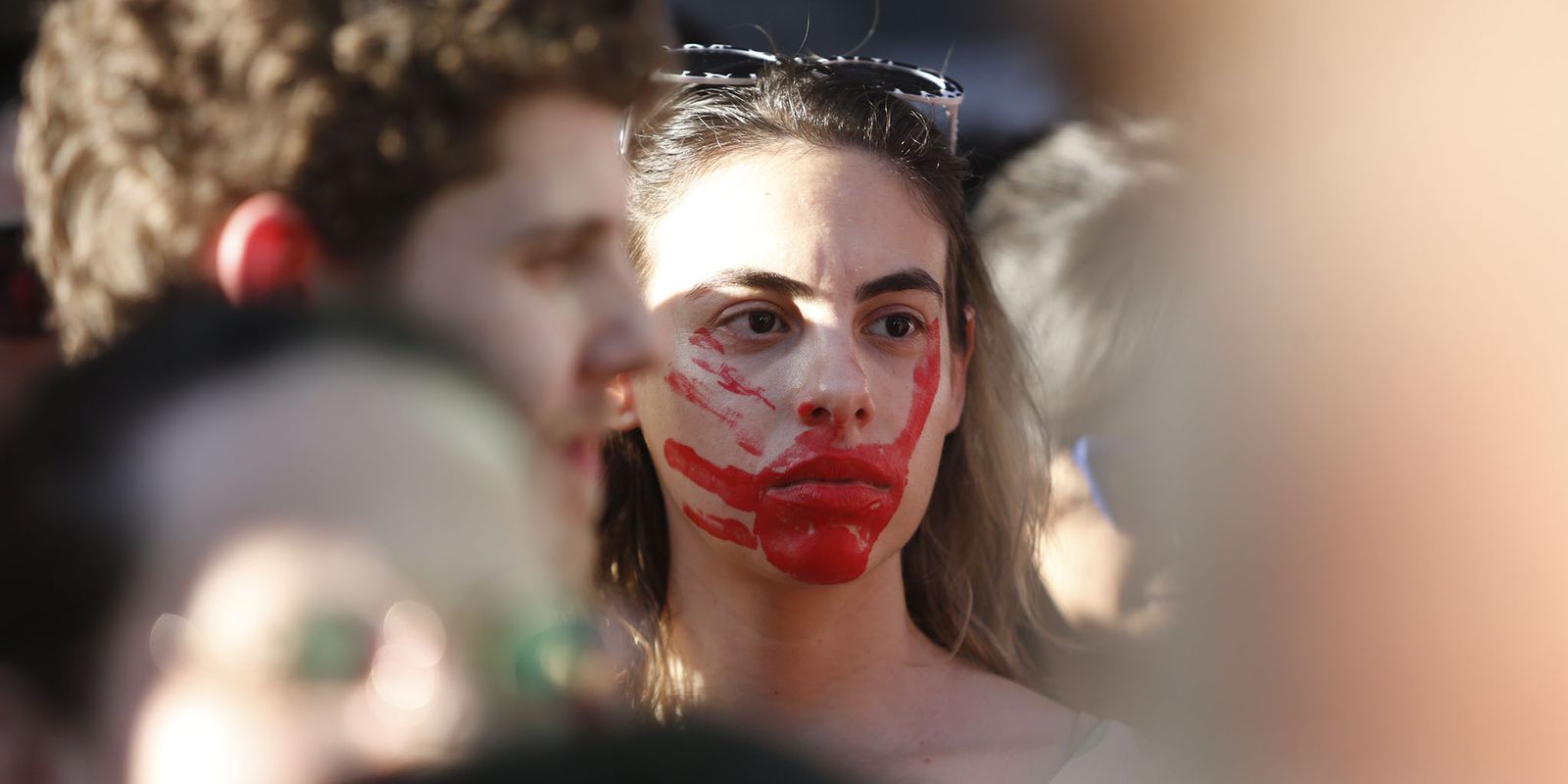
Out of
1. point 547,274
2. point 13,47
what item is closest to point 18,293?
point 13,47

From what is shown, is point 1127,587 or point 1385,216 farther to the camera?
point 1127,587

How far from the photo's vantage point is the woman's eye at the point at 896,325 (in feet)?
6.44

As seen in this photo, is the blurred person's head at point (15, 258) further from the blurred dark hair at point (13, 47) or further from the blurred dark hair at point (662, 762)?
the blurred dark hair at point (662, 762)

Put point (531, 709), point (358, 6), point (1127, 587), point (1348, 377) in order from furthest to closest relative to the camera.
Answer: point (1127, 587), point (1348, 377), point (358, 6), point (531, 709)

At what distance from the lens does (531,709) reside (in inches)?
38.2

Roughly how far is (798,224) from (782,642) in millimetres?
586

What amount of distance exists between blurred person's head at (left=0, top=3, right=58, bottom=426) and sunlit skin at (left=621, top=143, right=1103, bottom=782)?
32.0 inches

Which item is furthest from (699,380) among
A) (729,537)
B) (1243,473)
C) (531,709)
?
(531,709)

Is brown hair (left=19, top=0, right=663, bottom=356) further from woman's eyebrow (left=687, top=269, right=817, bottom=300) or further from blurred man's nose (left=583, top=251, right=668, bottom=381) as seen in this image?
woman's eyebrow (left=687, top=269, right=817, bottom=300)

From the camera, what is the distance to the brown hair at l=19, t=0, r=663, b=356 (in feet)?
3.43

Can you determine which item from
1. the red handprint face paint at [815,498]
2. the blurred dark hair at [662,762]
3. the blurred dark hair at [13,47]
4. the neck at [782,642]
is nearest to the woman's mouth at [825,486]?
the red handprint face paint at [815,498]

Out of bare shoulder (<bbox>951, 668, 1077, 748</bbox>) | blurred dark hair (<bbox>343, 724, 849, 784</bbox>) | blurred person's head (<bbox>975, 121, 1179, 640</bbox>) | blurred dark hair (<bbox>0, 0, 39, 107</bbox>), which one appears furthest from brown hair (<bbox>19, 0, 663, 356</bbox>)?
blurred person's head (<bbox>975, 121, 1179, 640</bbox>)

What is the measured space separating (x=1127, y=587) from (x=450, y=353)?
1844 mm

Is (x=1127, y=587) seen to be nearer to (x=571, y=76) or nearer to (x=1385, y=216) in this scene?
(x=1385, y=216)
